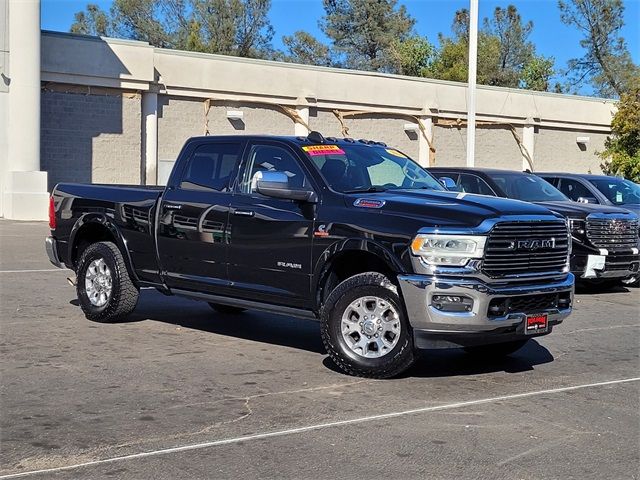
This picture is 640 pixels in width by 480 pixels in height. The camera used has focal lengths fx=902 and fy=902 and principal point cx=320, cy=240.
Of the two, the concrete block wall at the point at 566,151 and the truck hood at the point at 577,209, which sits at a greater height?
the concrete block wall at the point at 566,151

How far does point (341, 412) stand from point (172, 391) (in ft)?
4.64

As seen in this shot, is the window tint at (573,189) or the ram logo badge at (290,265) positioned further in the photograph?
the window tint at (573,189)

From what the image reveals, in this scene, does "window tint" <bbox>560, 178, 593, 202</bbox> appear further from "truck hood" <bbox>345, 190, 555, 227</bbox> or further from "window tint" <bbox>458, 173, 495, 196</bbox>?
"truck hood" <bbox>345, 190, 555, 227</bbox>

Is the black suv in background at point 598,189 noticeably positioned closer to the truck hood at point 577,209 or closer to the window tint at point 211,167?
the truck hood at point 577,209

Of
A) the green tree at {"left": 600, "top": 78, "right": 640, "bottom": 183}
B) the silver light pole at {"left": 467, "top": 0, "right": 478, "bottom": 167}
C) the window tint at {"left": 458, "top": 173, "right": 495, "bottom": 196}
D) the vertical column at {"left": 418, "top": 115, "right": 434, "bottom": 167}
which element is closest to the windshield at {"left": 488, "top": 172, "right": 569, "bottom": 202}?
the window tint at {"left": 458, "top": 173, "right": 495, "bottom": 196}

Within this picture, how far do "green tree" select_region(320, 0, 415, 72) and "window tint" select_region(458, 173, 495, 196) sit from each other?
176 feet

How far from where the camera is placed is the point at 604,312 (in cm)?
1218

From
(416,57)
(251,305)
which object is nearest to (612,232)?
(251,305)

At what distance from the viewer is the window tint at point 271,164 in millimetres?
8445

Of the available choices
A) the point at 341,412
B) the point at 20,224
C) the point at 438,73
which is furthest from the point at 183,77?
the point at 438,73

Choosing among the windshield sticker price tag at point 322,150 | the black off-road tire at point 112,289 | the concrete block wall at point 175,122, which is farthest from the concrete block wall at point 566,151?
the windshield sticker price tag at point 322,150

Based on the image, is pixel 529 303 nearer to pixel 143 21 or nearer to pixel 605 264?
pixel 605 264

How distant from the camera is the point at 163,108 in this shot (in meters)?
29.9

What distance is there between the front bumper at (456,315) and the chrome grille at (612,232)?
6423mm
